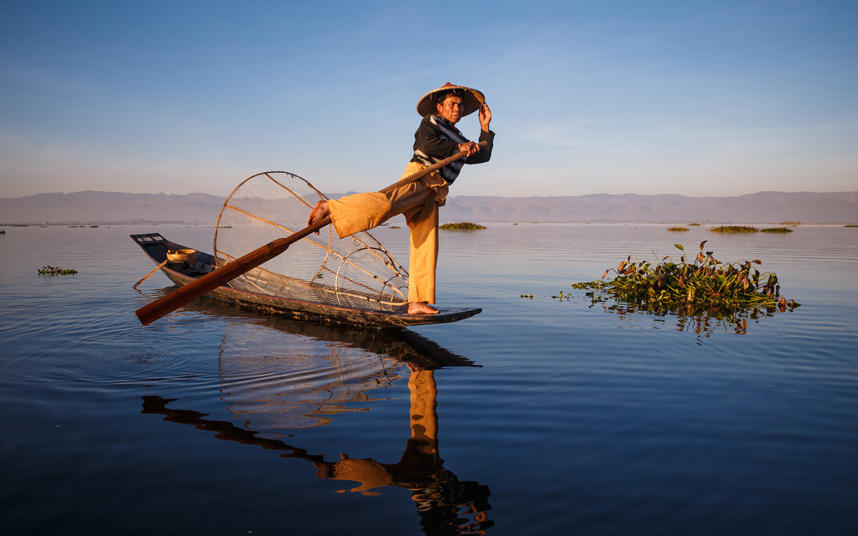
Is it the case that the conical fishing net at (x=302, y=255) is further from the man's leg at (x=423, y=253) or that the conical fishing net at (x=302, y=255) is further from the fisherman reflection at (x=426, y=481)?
the fisherman reflection at (x=426, y=481)

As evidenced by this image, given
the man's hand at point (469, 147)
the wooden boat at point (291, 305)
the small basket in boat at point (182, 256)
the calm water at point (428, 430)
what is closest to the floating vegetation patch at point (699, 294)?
the calm water at point (428, 430)

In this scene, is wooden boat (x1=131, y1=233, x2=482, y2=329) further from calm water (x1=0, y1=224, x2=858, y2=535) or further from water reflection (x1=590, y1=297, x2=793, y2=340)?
water reflection (x1=590, y1=297, x2=793, y2=340)

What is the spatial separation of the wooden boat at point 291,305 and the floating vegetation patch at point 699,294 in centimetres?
399

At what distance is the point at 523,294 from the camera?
9.54m

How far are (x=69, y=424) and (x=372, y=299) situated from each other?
416cm

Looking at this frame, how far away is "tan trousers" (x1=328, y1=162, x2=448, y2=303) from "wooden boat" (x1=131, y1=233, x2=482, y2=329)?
1.08 ft

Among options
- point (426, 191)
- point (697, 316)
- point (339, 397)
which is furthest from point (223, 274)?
point (697, 316)

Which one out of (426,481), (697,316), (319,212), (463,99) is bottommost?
(426,481)

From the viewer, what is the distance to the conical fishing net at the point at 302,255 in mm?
7059

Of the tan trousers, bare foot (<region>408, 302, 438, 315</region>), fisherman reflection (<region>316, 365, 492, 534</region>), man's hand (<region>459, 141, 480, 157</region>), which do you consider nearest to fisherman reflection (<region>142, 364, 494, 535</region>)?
fisherman reflection (<region>316, 365, 492, 534</region>)

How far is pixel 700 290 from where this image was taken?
27.9 feet

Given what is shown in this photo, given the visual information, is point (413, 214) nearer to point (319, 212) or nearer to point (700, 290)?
point (319, 212)

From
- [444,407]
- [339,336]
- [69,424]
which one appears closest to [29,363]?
[69,424]

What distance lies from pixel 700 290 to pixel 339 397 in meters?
7.10
